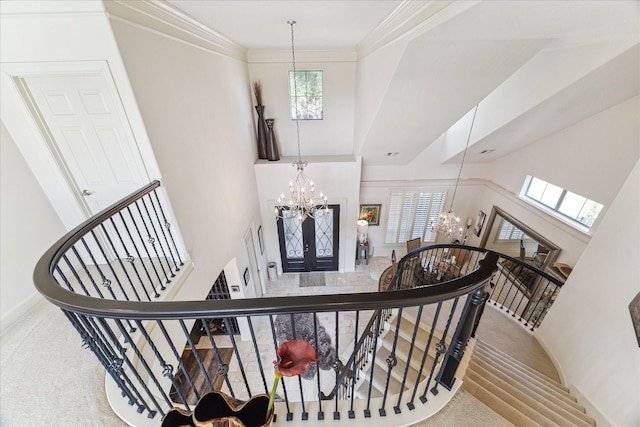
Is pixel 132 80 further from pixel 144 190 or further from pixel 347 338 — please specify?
pixel 347 338

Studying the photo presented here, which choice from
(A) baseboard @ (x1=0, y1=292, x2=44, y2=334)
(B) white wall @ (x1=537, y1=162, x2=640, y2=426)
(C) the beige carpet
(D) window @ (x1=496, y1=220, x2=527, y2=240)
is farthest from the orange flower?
(D) window @ (x1=496, y1=220, x2=527, y2=240)

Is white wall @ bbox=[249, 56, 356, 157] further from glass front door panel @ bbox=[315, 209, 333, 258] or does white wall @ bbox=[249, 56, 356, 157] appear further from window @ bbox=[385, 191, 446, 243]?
window @ bbox=[385, 191, 446, 243]

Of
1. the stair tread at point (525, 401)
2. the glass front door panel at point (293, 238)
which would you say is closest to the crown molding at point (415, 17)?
the stair tread at point (525, 401)

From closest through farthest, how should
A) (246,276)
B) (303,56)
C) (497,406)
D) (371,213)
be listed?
1. (497,406)
2. (246,276)
3. (303,56)
4. (371,213)

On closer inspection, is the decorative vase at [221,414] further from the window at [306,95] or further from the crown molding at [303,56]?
the crown molding at [303,56]

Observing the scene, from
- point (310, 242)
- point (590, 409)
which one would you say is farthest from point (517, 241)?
point (310, 242)

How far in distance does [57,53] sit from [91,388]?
7.96ft

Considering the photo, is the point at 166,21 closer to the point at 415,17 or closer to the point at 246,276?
the point at 415,17

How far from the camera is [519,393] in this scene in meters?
2.05

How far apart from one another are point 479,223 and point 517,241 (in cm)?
108

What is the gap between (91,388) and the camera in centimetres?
168

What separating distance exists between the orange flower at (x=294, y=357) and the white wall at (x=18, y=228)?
116 inches

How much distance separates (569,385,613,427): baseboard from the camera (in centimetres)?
207

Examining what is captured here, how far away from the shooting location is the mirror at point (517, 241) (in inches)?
192
